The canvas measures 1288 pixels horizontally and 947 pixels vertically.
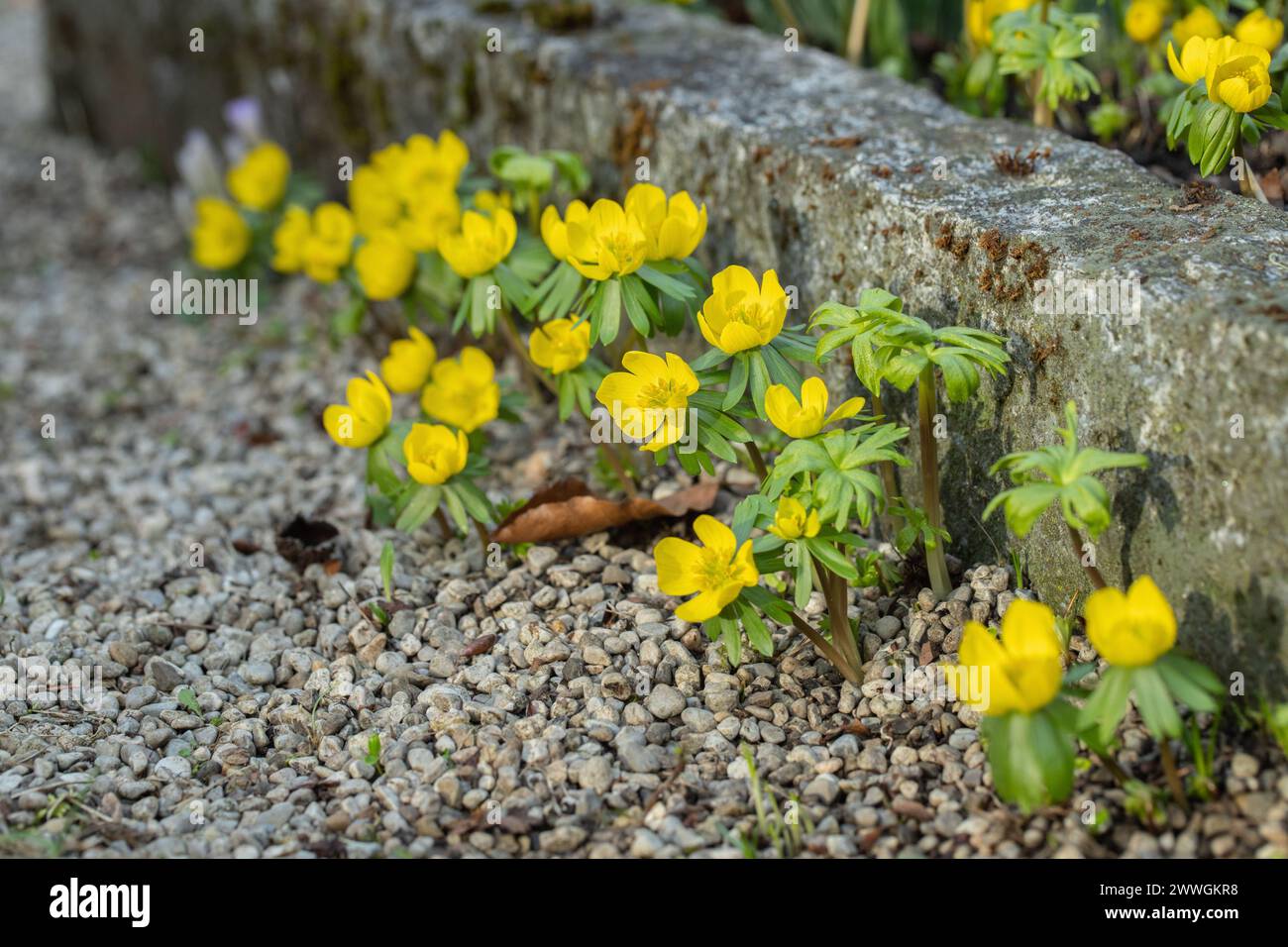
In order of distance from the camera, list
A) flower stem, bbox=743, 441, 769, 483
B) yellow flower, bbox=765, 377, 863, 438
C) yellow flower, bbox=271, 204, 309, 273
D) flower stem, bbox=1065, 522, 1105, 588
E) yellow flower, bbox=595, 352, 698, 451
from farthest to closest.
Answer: yellow flower, bbox=271, 204, 309, 273
flower stem, bbox=743, 441, 769, 483
yellow flower, bbox=595, 352, 698, 451
yellow flower, bbox=765, 377, 863, 438
flower stem, bbox=1065, 522, 1105, 588

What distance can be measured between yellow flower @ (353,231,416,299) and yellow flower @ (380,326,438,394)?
1.29 ft

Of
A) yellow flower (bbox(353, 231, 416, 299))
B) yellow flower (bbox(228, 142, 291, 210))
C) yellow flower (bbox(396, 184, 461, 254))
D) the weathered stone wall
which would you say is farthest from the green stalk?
yellow flower (bbox(228, 142, 291, 210))

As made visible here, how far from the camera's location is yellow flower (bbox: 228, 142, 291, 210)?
4.08m

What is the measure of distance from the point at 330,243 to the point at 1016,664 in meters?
2.26

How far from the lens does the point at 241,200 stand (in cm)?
417

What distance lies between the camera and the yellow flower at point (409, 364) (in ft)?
9.07

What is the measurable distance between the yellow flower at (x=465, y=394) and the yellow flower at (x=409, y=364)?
0.35 ft

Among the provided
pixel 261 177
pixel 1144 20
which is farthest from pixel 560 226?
pixel 261 177

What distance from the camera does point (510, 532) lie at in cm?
270

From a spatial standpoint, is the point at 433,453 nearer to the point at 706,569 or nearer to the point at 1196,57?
the point at 706,569

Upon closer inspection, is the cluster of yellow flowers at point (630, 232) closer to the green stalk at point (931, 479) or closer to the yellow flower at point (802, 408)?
the yellow flower at point (802, 408)

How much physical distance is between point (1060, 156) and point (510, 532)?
137 centimetres

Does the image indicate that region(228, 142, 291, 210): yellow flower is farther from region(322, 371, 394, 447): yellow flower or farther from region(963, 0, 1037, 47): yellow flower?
region(963, 0, 1037, 47): yellow flower

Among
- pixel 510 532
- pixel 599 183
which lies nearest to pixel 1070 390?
pixel 510 532
